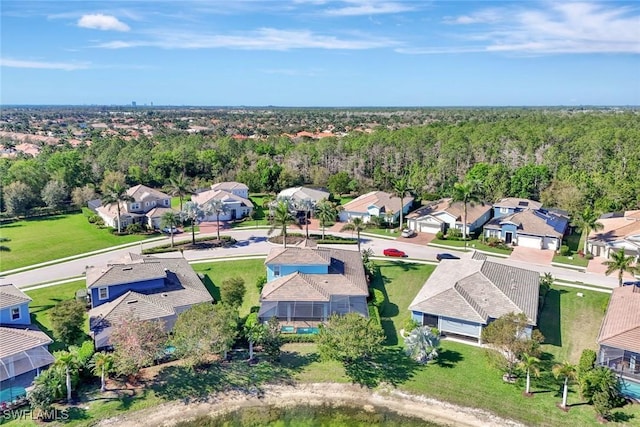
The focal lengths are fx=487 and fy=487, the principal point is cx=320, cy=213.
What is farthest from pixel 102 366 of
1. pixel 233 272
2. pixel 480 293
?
pixel 480 293

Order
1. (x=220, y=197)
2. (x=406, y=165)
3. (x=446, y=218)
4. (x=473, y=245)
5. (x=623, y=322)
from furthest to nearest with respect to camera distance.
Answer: (x=406, y=165)
(x=220, y=197)
(x=446, y=218)
(x=473, y=245)
(x=623, y=322)

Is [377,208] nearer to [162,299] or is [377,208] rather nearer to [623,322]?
[162,299]

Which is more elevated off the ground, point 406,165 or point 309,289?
point 406,165

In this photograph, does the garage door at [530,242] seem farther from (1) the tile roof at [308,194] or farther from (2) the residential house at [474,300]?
(1) the tile roof at [308,194]

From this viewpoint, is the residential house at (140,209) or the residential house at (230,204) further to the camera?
the residential house at (230,204)

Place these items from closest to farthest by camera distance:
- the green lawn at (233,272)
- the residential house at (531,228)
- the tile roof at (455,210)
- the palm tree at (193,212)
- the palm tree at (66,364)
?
the palm tree at (66,364)
the green lawn at (233,272)
the residential house at (531,228)
the palm tree at (193,212)
the tile roof at (455,210)

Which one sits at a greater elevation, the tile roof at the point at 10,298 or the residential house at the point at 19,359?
the tile roof at the point at 10,298

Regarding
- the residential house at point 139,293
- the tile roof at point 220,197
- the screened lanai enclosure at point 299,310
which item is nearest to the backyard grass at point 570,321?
the screened lanai enclosure at point 299,310

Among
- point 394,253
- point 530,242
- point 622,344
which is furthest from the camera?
point 530,242
